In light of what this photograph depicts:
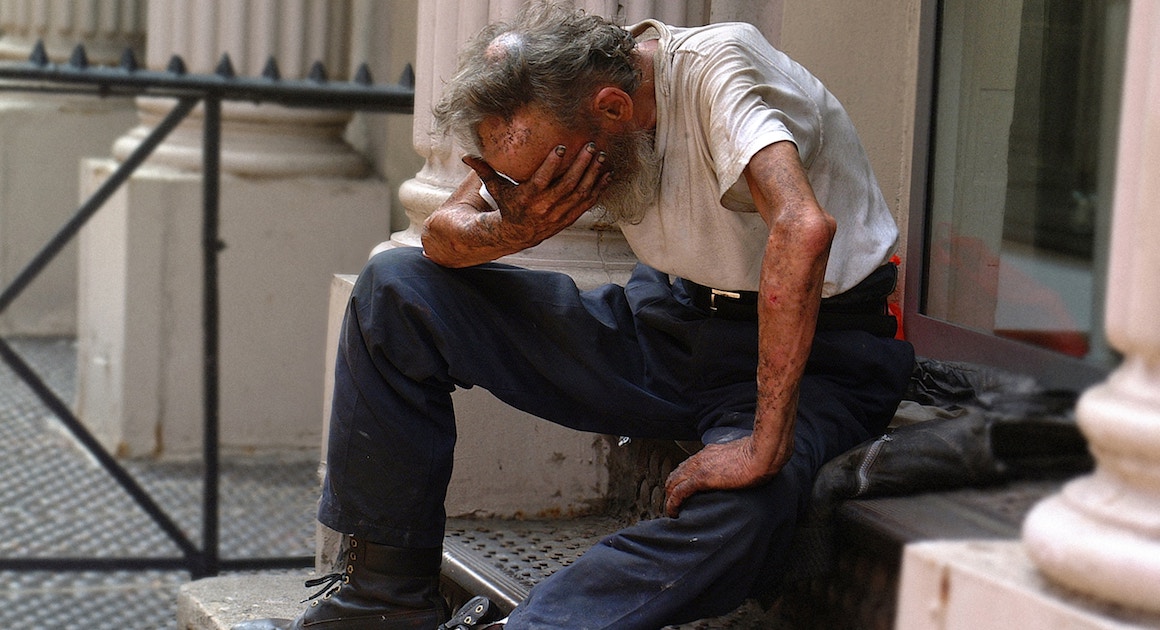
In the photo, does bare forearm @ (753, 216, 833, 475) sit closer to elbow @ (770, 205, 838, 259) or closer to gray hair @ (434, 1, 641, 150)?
elbow @ (770, 205, 838, 259)

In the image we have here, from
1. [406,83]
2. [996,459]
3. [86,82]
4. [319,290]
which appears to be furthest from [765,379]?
[319,290]

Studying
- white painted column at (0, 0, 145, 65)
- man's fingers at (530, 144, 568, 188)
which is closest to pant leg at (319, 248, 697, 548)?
man's fingers at (530, 144, 568, 188)

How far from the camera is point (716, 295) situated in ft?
7.79

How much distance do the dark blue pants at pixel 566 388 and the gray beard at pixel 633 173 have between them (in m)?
0.21

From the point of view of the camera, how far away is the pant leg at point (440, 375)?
2287 mm

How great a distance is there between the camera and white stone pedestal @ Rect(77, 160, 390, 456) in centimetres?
525

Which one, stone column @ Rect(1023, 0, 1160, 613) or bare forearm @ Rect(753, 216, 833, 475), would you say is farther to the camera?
bare forearm @ Rect(753, 216, 833, 475)

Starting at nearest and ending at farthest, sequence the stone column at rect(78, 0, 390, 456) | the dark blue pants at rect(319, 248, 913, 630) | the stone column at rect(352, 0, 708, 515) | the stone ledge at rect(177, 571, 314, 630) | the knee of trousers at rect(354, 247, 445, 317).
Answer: the dark blue pants at rect(319, 248, 913, 630) → the knee of trousers at rect(354, 247, 445, 317) → the stone ledge at rect(177, 571, 314, 630) → the stone column at rect(352, 0, 708, 515) → the stone column at rect(78, 0, 390, 456)

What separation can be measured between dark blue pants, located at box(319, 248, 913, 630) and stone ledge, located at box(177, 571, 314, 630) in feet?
1.97

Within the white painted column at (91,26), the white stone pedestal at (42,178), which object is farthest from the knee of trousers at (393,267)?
the white stone pedestal at (42,178)

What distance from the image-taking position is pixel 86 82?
375 centimetres

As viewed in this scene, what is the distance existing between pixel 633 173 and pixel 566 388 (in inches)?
15.3

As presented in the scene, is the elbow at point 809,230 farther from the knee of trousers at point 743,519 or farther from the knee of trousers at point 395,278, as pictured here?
the knee of trousers at point 395,278

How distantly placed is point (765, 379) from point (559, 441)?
3.71ft
